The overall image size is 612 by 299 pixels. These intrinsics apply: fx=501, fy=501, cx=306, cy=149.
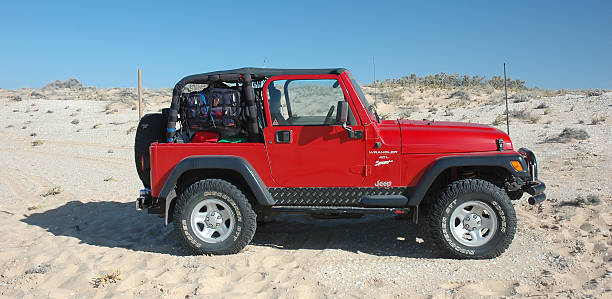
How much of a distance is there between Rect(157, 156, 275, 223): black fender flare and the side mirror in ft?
3.54

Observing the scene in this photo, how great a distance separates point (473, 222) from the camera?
5188 mm

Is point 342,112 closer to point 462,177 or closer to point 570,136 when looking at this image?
point 462,177

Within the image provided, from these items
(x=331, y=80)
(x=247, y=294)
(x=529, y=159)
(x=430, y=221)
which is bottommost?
(x=247, y=294)

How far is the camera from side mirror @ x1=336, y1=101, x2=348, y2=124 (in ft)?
16.3

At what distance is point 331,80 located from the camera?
5.34 m

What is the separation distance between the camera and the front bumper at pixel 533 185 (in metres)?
5.21

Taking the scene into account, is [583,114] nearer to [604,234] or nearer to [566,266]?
[604,234]

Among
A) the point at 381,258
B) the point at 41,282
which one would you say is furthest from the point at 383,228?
the point at 41,282

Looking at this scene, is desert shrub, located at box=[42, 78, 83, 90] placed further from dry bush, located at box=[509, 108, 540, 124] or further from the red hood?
the red hood

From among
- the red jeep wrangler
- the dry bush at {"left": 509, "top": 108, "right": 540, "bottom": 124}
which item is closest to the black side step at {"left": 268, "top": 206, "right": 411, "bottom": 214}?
the red jeep wrangler

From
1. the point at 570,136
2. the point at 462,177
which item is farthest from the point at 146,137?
the point at 570,136

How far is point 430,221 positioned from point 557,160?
263 inches

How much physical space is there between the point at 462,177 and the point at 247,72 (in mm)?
2616

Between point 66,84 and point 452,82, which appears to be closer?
point 452,82
